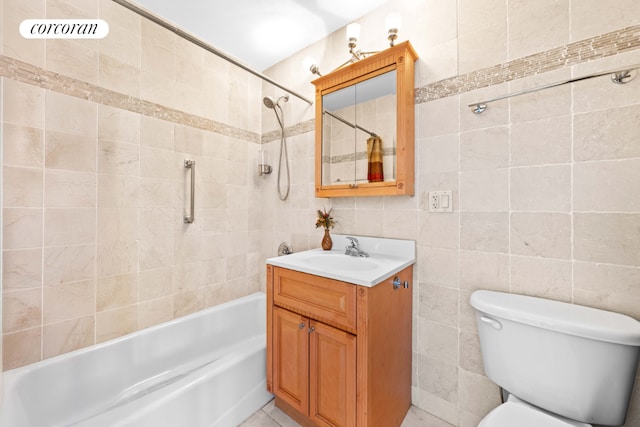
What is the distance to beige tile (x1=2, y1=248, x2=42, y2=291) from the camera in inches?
46.6

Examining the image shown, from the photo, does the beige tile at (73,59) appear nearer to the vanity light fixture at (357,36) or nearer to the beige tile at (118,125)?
the beige tile at (118,125)

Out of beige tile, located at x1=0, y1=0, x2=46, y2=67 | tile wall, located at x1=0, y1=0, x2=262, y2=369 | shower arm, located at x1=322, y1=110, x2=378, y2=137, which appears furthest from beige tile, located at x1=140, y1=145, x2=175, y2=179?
shower arm, located at x1=322, y1=110, x2=378, y2=137

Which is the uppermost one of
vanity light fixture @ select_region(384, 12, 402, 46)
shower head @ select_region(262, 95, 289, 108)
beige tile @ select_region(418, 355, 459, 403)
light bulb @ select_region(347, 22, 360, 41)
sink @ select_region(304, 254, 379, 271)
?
light bulb @ select_region(347, 22, 360, 41)

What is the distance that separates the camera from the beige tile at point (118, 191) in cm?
145

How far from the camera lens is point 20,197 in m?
1.21

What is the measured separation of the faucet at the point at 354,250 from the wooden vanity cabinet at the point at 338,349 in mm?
297

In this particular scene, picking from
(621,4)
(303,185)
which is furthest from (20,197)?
(621,4)

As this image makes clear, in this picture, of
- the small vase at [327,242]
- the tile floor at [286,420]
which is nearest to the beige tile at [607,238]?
the tile floor at [286,420]

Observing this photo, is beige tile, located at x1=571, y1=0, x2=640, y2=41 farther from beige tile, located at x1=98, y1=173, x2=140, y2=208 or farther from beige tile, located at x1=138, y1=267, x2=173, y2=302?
beige tile, located at x1=138, y1=267, x2=173, y2=302

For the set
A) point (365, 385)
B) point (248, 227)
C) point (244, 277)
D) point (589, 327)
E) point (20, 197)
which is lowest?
point (365, 385)

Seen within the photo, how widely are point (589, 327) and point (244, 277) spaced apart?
2.07m

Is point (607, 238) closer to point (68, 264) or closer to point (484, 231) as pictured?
point (484, 231)

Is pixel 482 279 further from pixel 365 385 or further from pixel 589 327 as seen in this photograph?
pixel 365 385

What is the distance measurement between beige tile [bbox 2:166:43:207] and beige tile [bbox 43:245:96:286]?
247mm
